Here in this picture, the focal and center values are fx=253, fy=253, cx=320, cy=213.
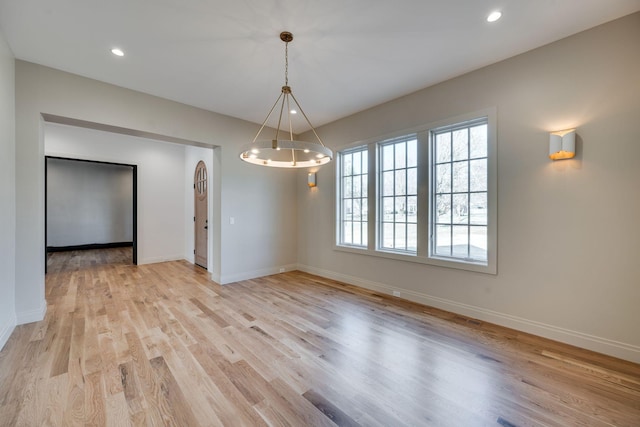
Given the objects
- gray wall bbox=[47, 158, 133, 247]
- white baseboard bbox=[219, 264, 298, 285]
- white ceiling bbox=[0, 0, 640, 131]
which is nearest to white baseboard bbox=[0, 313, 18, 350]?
white baseboard bbox=[219, 264, 298, 285]

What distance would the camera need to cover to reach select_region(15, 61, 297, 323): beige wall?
3.02m

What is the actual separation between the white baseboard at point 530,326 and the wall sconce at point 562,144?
1.78 meters

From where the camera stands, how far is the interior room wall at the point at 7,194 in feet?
8.34

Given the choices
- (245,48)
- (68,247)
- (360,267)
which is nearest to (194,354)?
(360,267)

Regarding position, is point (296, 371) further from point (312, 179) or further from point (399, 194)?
point (312, 179)

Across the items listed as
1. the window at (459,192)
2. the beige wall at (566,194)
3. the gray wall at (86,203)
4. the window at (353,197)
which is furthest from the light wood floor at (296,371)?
the gray wall at (86,203)

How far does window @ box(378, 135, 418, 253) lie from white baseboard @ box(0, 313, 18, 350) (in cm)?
461

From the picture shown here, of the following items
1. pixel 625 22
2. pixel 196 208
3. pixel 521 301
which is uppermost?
pixel 625 22

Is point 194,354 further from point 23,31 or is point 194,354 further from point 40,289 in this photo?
point 23,31

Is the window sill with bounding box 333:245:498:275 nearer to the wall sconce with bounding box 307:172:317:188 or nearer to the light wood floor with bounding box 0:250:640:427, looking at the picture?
the light wood floor with bounding box 0:250:640:427

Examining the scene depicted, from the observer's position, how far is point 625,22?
2314mm

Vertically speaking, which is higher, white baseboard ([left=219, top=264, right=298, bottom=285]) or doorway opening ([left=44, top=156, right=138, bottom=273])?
doorway opening ([left=44, top=156, right=138, bottom=273])

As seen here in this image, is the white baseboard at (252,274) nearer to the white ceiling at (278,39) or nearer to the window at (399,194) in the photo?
the window at (399,194)

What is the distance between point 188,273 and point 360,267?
3687 mm
